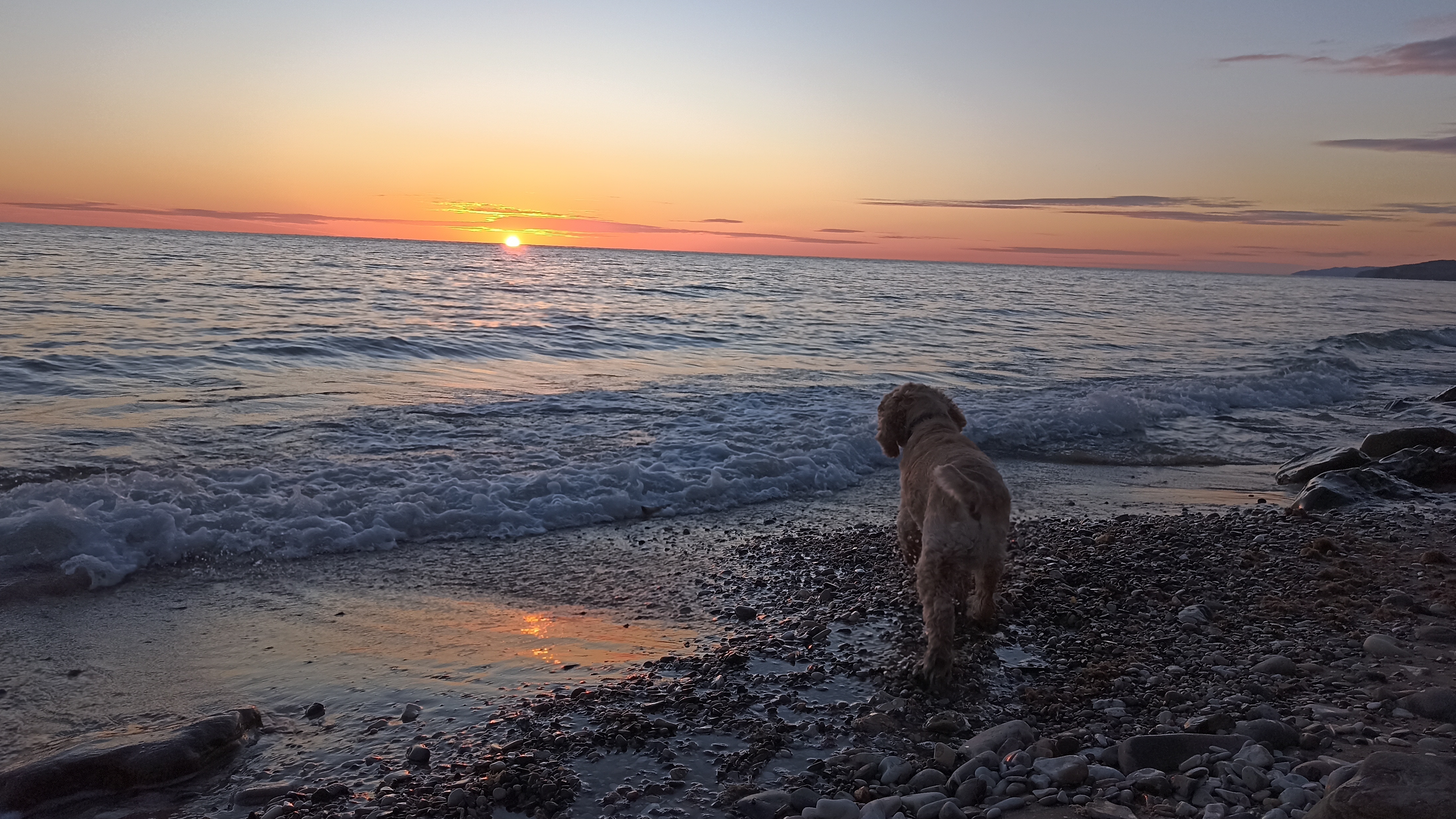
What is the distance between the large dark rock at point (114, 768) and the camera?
3.30 meters

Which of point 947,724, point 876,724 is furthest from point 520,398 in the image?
point 947,724

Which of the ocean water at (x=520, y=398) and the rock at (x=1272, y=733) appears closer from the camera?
the rock at (x=1272, y=733)

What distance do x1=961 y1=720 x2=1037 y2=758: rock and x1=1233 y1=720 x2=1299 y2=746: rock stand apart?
0.84 m

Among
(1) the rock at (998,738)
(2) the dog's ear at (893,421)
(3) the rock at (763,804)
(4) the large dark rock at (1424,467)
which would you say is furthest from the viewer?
(4) the large dark rock at (1424,467)

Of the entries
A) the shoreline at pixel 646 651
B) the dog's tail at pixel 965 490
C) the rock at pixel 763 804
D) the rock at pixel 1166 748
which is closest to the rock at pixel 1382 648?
the shoreline at pixel 646 651

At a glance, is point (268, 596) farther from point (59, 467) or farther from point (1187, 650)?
point (1187, 650)

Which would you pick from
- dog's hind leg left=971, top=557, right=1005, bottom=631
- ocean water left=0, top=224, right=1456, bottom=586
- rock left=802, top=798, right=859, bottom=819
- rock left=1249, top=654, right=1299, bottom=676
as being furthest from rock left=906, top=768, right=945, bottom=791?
ocean water left=0, top=224, right=1456, bottom=586

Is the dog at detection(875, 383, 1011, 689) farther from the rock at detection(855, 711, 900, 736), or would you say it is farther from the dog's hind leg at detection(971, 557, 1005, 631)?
the rock at detection(855, 711, 900, 736)

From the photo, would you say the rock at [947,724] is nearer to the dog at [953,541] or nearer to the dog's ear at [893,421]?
the dog at [953,541]

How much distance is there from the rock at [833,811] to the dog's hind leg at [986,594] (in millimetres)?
1850

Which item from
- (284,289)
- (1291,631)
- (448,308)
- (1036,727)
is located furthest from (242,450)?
(284,289)

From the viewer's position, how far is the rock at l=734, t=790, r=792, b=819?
3.18 m

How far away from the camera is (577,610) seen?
5.48 m

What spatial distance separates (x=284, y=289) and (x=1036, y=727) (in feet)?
89.6
